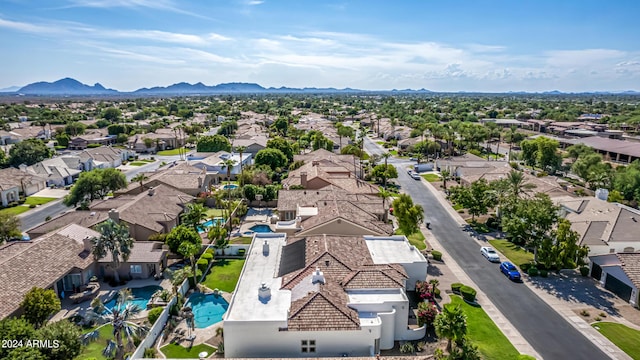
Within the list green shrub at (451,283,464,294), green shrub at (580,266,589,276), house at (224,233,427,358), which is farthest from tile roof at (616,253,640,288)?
house at (224,233,427,358)

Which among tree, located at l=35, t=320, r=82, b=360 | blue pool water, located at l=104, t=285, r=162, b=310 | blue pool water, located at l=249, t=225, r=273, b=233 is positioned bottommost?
blue pool water, located at l=104, t=285, r=162, b=310

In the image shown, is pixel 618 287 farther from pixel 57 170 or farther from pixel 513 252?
pixel 57 170

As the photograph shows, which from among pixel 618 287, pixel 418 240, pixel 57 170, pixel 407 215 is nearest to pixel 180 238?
pixel 407 215

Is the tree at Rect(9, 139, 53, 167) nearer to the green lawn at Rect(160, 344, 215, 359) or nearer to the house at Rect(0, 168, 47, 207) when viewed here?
the house at Rect(0, 168, 47, 207)

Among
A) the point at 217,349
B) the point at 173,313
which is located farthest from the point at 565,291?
the point at 173,313

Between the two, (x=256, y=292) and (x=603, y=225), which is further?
(x=603, y=225)

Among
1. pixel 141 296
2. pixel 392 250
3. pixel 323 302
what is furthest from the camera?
pixel 392 250

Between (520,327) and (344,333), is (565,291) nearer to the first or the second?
(520,327)
